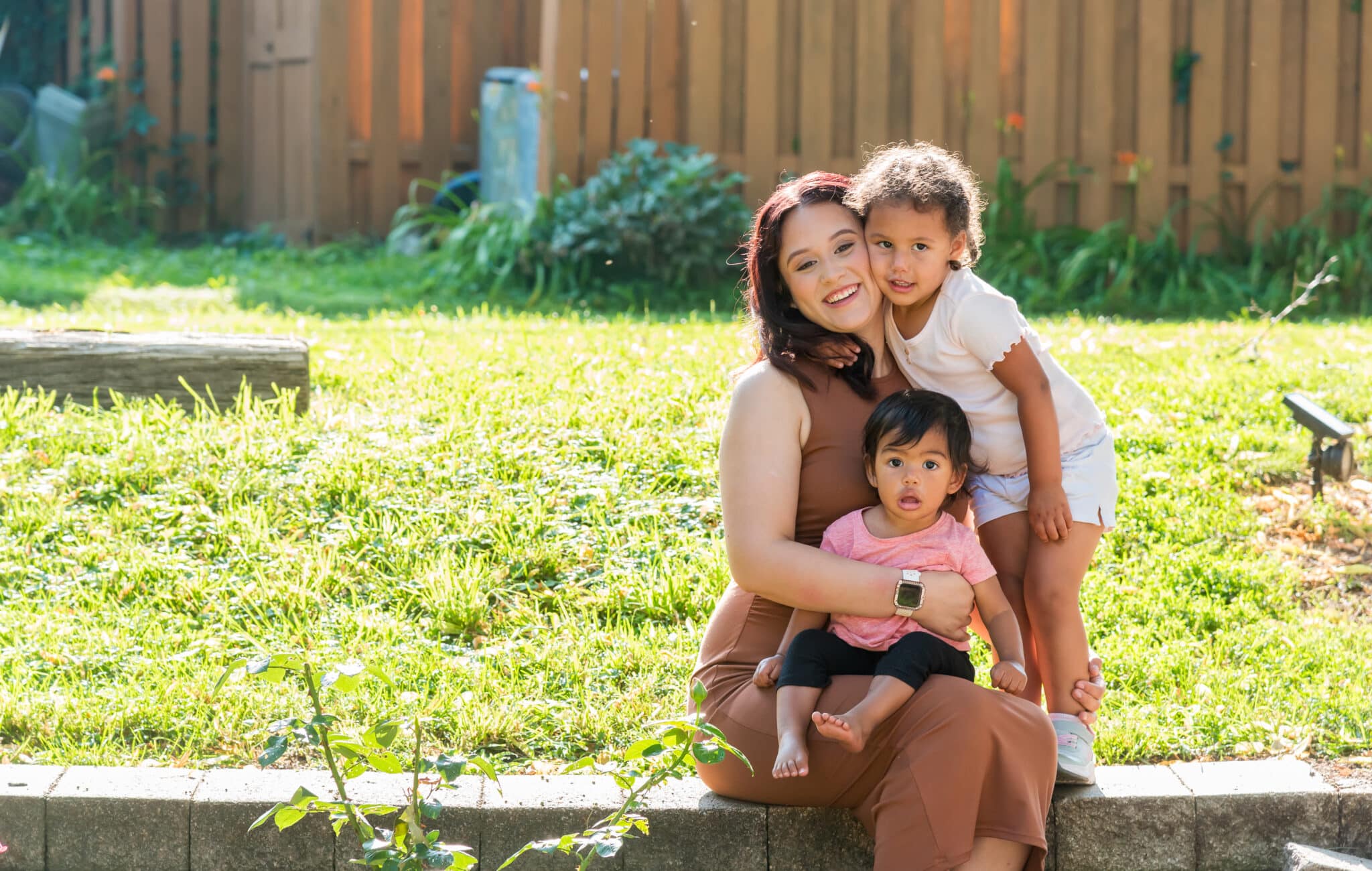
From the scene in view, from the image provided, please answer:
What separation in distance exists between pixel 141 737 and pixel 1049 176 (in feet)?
23.8

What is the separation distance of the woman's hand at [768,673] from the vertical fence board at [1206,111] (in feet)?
23.8

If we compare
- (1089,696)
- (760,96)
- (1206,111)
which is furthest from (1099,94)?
(1089,696)

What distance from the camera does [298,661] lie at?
2.09m

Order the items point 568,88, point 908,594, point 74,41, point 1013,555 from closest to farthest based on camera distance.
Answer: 1. point 908,594
2. point 1013,555
3. point 568,88
4. point 74,41

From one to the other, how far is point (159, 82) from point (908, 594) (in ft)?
34.1

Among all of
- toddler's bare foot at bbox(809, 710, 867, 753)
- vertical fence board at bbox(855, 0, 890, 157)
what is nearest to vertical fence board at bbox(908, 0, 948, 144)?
vertical fence board at bbox(855, 0, 890, 157)

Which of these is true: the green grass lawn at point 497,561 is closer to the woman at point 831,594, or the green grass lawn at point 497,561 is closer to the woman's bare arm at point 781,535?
the woman at point 831,594

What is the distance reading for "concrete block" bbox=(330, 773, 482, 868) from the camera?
2.74 m

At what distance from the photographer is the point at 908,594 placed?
8.57ft

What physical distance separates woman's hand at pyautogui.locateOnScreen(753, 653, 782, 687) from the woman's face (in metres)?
0.67

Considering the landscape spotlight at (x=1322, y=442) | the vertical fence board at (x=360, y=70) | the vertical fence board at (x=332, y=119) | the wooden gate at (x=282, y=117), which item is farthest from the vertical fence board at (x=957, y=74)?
the landscape spotlight at (x=1322, y=442)

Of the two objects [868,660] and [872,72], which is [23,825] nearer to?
[868,660]

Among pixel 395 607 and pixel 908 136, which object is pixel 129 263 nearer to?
pixel 908 136

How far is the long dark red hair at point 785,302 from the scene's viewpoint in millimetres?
2799
